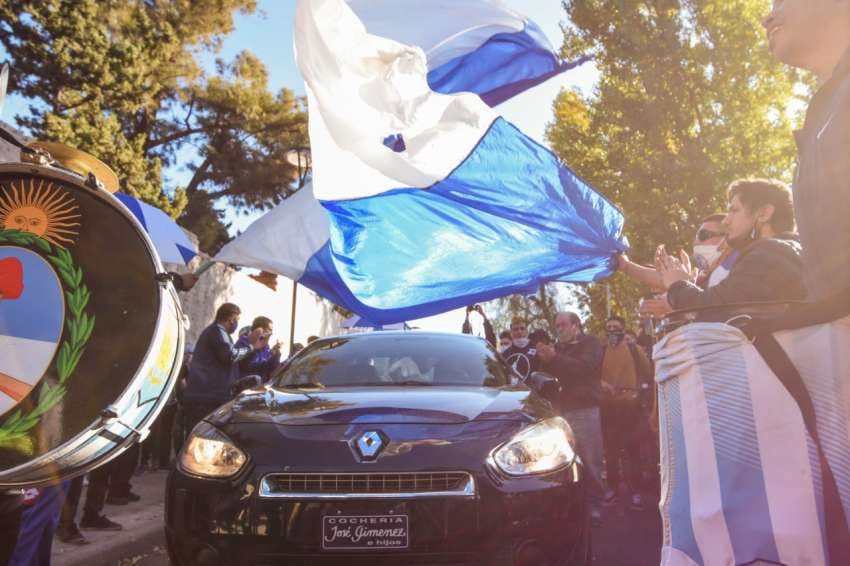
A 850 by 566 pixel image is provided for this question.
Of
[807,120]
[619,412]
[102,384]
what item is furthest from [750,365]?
[619,412]

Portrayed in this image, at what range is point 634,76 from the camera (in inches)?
823

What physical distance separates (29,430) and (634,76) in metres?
21.2

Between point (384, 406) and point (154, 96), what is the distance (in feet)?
74.3

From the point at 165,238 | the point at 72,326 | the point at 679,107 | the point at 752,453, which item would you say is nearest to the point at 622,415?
the point at 165,238

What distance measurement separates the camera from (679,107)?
791 inches

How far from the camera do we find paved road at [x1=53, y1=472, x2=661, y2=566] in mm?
5070

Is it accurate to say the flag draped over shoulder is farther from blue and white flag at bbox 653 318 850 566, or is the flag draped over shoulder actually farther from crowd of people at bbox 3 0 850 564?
blue and white flag at bbox 653 318 850 566

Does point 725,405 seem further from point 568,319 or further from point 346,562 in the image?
point 568,319

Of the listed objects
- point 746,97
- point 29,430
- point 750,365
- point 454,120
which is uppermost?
point 746,97

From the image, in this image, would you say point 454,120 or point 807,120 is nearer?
point 807,120

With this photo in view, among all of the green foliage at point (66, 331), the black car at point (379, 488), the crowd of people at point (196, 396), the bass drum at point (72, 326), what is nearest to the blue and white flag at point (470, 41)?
the crowd of people at point (196, 396)

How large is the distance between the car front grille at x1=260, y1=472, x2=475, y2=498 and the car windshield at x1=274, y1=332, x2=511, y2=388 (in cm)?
114

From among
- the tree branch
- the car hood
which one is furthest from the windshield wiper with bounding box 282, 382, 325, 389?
the tree branch

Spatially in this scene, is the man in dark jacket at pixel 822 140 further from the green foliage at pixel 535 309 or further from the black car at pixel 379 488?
the green foliage at pixel 535 309
